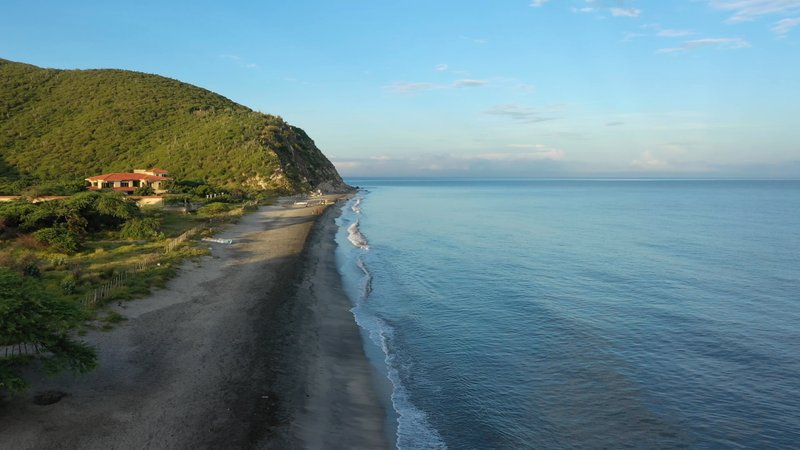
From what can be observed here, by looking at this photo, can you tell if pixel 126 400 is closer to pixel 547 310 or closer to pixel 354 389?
pixel 354 389

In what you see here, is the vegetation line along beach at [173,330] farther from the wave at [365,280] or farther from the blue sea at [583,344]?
the blue sea at [583,344]

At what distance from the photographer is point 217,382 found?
15438 millimetres

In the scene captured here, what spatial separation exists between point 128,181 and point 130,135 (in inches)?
1636

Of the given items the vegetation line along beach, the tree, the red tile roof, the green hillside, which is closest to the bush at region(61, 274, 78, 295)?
the vegetation line along beach

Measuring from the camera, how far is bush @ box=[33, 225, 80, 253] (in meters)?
32.2

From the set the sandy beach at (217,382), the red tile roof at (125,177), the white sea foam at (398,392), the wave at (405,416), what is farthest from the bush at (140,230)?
the red tile roof at (125,177)

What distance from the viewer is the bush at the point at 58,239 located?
106 ft

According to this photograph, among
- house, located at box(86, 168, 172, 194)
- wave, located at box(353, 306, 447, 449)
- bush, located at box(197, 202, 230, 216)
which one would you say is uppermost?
house, located at box(86, 168, 172, 194)

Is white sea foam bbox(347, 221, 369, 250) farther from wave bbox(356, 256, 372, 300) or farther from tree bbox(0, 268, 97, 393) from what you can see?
tree bbox(0, 268, 97, 393)

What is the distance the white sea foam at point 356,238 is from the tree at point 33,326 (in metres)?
33.5

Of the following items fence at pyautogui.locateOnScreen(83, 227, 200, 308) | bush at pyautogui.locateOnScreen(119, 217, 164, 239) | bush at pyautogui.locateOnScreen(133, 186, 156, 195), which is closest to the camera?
fence at pyautogui.locateOnScreen(83, 227, 200, 308)

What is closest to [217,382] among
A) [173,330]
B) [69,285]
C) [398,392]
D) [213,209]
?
[173,330]

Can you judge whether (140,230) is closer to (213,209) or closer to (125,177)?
(213,209)

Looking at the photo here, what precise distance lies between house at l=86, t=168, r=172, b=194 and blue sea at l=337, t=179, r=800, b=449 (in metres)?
44.2
